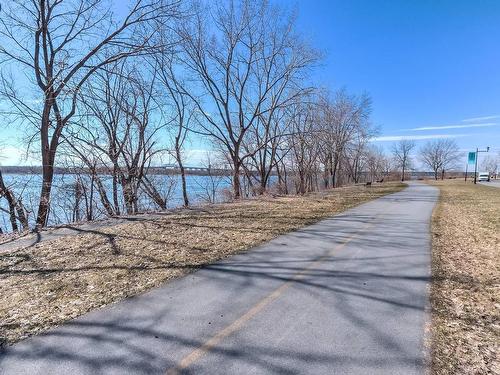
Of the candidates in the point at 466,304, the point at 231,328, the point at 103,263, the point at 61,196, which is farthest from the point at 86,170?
the point at 466,304

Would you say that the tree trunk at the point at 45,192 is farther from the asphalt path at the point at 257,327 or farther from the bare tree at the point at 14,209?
the asphalt path at the point at 257,327

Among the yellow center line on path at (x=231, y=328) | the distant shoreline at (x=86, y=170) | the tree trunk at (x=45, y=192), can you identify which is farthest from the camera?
the distant shoreline at (x=86, y=170)

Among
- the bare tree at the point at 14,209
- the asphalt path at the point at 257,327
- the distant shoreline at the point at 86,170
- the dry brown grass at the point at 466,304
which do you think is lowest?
the dry brown grass at the point at 466,304

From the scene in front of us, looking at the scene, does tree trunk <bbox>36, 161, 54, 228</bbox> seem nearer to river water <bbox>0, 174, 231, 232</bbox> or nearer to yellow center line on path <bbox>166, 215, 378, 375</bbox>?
river water <bbox>0, 174, 231, 232</bbox>

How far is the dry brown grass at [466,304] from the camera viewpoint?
2949mm

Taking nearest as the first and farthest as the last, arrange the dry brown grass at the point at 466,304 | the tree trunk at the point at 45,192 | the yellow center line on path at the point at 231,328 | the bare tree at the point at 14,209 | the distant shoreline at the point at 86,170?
the yellow center line on path at the point at 231,328, the dry brown grass at the point at 466,304, the bare tree at the point at 14,209, the tree trunk at the point at 45,192, the distant shoreline at the point at 86,170

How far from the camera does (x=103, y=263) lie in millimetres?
5840

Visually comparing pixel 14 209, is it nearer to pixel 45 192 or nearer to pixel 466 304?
pixel 45 192

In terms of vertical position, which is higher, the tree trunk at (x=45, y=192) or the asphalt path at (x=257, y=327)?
the tree trunk at (x=45, y=192)

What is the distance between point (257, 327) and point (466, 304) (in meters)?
2.91

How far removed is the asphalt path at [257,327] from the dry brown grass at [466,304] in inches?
7.7

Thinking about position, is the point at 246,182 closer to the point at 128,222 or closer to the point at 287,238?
Result: the point at 128,222

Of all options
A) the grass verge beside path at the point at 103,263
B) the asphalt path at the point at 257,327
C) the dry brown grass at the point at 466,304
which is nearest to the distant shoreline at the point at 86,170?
the grass verge beside path at the point at 103,263

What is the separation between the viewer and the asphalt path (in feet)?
9.25
